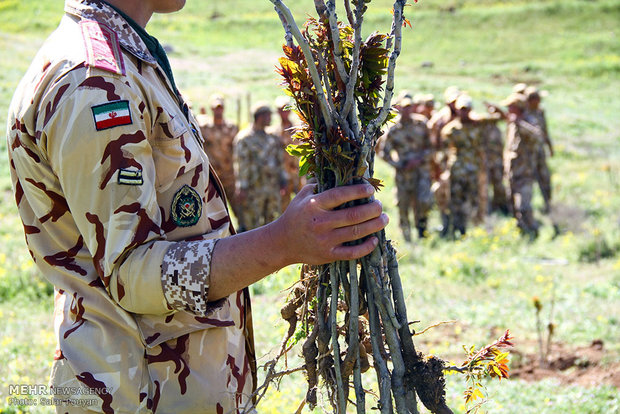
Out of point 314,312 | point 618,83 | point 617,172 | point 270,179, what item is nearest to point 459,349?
point 314,312

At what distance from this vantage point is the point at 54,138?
1.52m

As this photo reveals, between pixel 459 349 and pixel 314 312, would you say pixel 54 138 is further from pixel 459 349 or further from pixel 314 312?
pixel 459 349

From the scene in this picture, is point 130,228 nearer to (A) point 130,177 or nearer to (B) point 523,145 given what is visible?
(A) point 130,177

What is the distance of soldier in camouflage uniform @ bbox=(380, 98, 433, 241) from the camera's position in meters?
11.7

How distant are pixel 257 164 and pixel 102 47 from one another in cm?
989

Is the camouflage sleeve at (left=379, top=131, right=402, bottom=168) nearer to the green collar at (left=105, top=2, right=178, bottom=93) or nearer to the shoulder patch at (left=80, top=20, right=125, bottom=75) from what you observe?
Result: the green collar at (left=105, top=2, right=178, bottom=93)

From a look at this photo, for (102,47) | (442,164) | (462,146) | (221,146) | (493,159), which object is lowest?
(493,159)

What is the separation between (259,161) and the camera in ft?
37.6

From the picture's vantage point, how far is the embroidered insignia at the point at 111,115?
1.49 metres

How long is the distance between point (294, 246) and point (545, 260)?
8.70 meters

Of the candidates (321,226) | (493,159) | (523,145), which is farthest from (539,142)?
(321,226)

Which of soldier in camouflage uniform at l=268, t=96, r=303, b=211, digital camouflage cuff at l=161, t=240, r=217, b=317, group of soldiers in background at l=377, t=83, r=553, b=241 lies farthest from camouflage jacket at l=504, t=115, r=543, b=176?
digital camouflage cuff at l=161, t=240, r=217, b=317

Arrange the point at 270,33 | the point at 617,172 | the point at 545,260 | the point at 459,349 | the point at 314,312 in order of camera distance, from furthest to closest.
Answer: the point at 270,33
the point at 617,172
the point at 545,260
the point at 459,349
the point at 314,312

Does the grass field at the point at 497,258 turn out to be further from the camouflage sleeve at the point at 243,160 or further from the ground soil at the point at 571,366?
the camouflage sleeve at the point at 243,160
